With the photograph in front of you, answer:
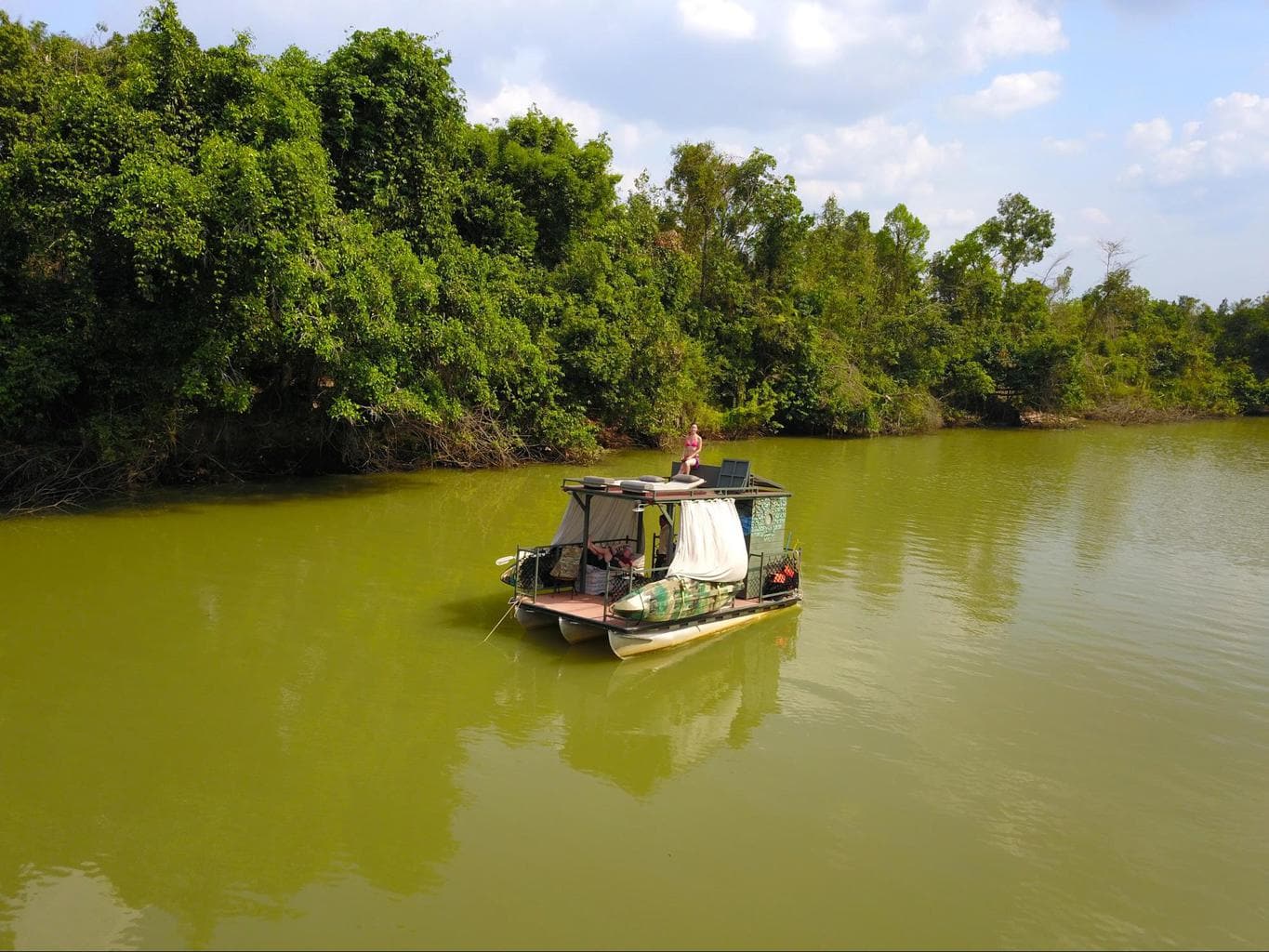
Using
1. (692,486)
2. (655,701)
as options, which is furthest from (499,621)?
(692,486)

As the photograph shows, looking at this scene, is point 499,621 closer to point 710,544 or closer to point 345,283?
point 710,544

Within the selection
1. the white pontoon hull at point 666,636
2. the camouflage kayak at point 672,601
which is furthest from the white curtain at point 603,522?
the white pontoon hull at point 666,636

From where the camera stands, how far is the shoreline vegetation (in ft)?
46.2

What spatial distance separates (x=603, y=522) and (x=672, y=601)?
1917 millimetres

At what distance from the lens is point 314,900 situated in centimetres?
547

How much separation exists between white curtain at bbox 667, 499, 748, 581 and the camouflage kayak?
140 millimetres

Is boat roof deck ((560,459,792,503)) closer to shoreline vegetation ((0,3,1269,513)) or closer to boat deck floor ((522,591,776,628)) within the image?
boat deck floor ((522,591,776,628))

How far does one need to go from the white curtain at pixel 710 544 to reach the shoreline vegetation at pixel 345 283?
866 cm

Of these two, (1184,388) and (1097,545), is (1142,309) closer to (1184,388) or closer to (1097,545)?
(1184,388)

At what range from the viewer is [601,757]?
7699 mm

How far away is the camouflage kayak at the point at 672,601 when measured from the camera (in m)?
9.36

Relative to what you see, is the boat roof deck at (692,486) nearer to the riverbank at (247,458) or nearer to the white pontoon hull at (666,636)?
the white pontoon hull at (666,636)

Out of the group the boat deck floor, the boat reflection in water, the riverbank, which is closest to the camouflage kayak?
the boat deck floor

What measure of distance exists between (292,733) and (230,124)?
1247 centimetres
